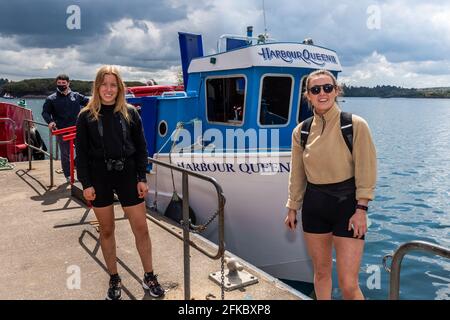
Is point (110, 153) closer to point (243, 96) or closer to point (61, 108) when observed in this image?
point (243, 96)

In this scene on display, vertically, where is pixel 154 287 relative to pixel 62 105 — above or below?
below

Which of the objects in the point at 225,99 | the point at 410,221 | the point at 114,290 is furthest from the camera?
the point at 410,221

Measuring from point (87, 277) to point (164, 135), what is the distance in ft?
12.7

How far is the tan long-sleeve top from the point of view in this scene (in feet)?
8.36

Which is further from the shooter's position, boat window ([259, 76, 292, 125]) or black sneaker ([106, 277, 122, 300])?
boat window ([259, 76, 292, 125])

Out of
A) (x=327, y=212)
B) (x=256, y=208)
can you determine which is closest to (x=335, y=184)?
(x=327, y=212)

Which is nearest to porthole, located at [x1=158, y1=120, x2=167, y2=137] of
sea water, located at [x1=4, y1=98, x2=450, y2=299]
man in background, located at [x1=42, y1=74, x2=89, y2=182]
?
man in background, located at [x1=42, y1=74, x2=89, y2=182]

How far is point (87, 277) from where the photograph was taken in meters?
4.05

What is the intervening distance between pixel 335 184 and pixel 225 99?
466 cm

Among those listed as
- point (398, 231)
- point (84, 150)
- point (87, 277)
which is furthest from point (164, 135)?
point (398, 231)

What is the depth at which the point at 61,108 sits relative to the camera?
7.20 m

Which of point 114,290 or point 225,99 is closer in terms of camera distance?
point 114,290

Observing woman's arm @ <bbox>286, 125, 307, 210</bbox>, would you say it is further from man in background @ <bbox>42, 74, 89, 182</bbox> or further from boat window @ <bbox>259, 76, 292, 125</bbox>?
man in background @ <bbox>42, 74, 89, 182</bbox>

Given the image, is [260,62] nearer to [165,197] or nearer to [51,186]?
[165,197]
